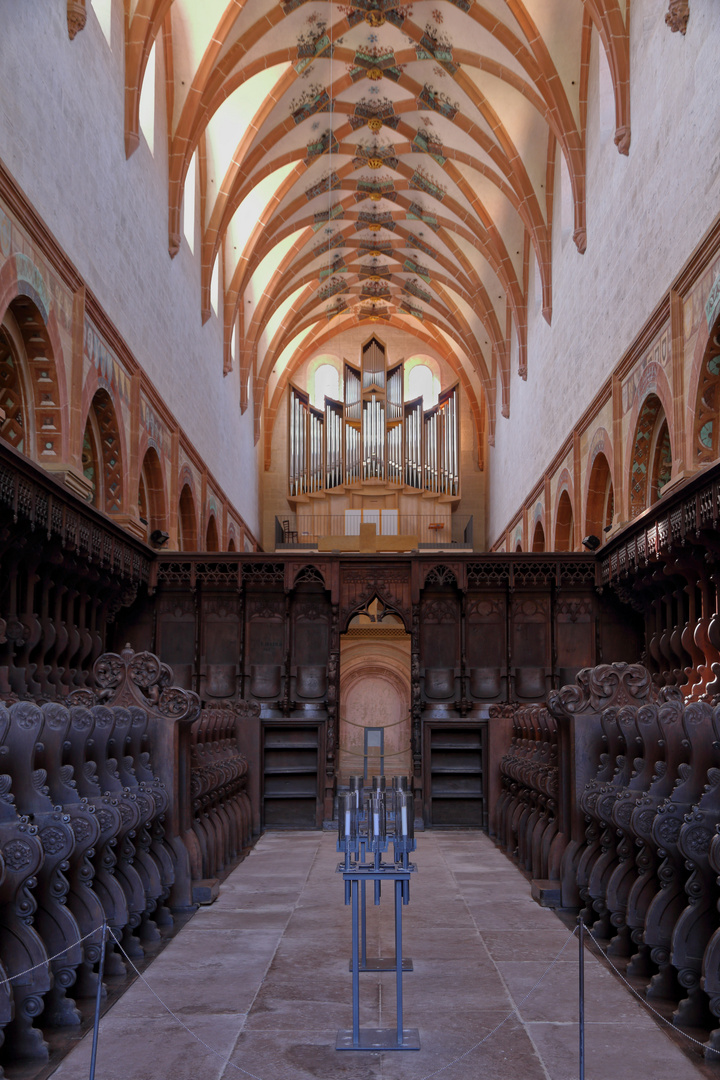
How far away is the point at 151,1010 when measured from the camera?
487 cm

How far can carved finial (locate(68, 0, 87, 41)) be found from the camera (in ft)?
39.2

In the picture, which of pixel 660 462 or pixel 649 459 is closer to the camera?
pixel 660 462

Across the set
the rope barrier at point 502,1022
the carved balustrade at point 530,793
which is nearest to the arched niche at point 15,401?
the carved balustrade at point 530,793

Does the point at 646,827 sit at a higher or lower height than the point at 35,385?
lower

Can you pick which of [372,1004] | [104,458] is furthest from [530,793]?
[104,458]

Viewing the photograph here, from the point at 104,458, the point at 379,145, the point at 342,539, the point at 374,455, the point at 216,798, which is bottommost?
the point at 216,798

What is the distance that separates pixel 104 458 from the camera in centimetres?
1531

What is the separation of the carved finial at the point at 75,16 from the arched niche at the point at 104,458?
483cm

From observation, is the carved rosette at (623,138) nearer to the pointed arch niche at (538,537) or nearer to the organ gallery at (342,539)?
the organ gallery at (342,539)

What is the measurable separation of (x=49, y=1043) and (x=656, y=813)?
117 inches

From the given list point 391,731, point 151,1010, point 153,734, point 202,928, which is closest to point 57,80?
point 153,734

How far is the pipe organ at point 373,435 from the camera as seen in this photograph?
3456cm

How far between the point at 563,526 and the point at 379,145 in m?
10.9

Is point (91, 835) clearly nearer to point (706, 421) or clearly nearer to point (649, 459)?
point (706, 421)
